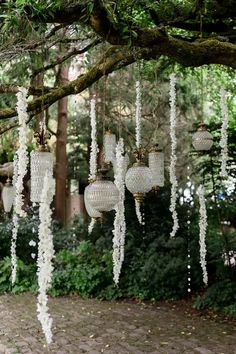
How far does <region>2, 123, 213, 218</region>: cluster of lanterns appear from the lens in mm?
3033

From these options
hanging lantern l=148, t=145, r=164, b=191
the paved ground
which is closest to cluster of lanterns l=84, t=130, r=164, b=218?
hanging lantern l=148, t=145, r=164, b=191

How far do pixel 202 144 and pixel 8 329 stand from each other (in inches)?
124

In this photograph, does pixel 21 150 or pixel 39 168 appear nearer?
pixel 21 150

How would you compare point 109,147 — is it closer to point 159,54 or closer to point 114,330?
point 159,54

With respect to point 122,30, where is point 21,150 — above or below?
below

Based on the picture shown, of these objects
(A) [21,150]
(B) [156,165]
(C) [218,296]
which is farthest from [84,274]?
(A) [21,150]

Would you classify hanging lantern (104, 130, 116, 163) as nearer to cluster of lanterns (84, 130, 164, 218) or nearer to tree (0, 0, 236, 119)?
cluster of lanterns (84, 130, 164, 218)

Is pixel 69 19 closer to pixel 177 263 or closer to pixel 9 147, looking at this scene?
pixel 177 263

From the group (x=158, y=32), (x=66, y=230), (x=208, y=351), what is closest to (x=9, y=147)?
(x=66, y=230)

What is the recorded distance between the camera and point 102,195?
3.01m

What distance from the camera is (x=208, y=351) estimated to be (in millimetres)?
A: 4867

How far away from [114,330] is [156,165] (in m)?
2.52

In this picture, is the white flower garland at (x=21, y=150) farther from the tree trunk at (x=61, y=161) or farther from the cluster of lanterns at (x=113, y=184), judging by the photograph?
the tree trunk at (x=61, y=161)

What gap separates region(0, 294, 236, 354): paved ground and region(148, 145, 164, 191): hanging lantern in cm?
186
